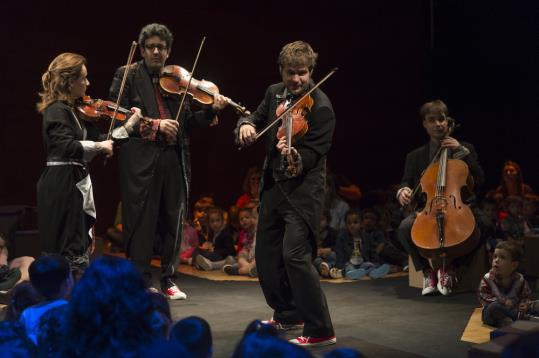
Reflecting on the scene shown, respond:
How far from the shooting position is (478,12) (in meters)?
9.22

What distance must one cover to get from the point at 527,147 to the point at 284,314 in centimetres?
612

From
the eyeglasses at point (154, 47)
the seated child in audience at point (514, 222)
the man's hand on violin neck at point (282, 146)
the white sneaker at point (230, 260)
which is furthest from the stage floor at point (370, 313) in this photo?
the eyeglasses at point (154, 47)

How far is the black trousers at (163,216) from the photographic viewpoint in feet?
15.5

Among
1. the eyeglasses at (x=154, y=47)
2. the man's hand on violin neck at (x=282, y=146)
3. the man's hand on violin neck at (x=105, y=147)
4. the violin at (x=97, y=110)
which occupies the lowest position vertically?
the man's hand on violin neck at (x=105, y=147)

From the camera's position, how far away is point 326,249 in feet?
21.5

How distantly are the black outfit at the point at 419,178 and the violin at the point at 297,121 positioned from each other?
1862 millimetres

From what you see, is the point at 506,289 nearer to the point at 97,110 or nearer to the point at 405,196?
the point at 405,196

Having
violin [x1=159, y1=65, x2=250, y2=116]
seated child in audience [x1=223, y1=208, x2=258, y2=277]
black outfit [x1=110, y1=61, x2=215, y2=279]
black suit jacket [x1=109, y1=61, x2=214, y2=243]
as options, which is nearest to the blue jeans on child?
seated child in audience [x1=223, y1=208, x2=258, y2=277]

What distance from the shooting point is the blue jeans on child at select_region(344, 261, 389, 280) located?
6.16 metres

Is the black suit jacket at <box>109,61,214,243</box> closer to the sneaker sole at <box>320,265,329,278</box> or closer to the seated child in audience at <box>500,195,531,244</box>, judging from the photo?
the sneaker sole at <box>320,265,329,278</box>

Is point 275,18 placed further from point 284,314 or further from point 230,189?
point 284,314

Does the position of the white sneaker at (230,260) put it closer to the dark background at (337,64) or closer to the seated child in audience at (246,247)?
the seated child in audience at (246,247)

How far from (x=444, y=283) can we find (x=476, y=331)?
3.78 feet

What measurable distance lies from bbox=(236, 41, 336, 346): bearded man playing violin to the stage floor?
17 cm
